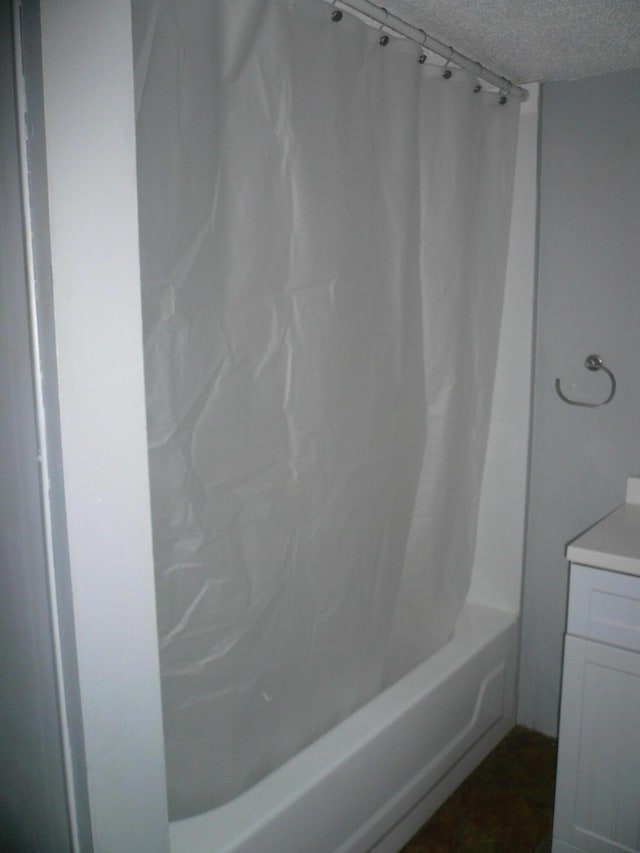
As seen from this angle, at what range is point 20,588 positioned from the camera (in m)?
0.63

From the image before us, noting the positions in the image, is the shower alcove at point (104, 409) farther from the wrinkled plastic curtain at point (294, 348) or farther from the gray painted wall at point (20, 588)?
the wrinkled plastic curtain at point (294, 348)

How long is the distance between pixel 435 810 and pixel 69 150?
1.66 m

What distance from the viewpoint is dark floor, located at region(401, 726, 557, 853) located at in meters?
1.51

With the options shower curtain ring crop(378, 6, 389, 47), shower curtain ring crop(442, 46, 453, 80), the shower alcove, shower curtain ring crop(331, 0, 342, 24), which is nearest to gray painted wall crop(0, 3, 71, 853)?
the shower alcove

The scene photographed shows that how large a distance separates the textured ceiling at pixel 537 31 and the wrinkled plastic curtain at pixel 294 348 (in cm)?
8

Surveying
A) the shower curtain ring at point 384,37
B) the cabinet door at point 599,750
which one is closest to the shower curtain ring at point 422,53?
the shower curtain ring at point 384,37

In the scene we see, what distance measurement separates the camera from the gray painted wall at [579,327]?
1.65m

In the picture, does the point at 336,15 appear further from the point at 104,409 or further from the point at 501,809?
the point at 501,809

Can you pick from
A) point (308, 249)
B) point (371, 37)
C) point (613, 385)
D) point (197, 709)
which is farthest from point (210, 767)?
point (371, 37)

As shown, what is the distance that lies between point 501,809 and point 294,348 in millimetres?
1270

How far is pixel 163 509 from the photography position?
1.03m

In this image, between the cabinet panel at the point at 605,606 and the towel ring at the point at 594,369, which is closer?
the cabinet panel at the point at 605,606

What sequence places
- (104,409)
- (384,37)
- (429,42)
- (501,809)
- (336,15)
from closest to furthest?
(104,409) < (336,15) < (384,37) < (429,42) < (501,809)

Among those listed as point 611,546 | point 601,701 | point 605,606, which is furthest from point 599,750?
point 611,546
